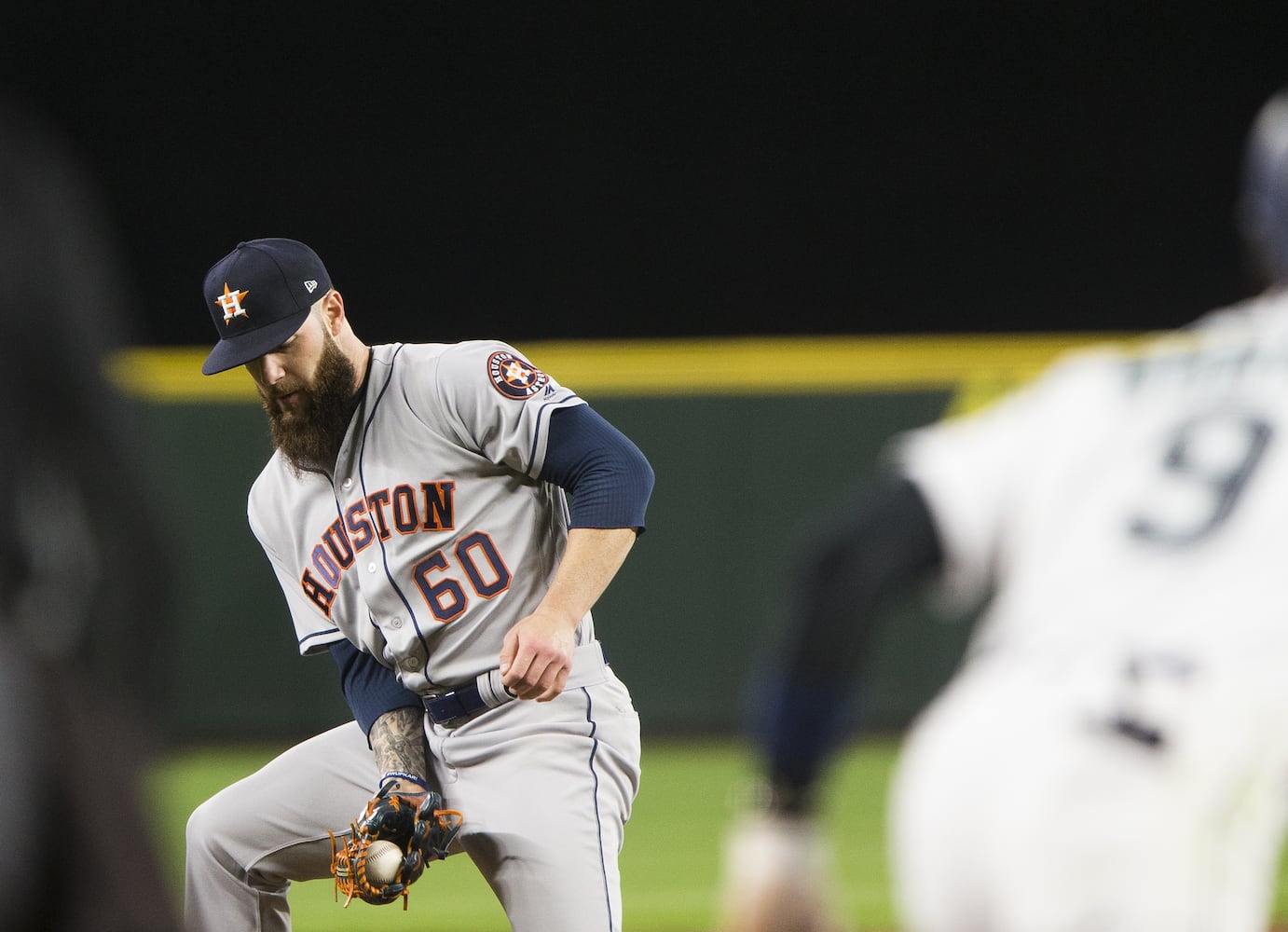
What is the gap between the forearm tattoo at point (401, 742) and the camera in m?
2.46

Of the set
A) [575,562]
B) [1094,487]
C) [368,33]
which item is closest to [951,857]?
[1094,487]

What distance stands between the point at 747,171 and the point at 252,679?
391 cm

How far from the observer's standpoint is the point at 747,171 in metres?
8.34

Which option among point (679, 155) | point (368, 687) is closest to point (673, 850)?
point (368, 687)

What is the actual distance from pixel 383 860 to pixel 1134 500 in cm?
143

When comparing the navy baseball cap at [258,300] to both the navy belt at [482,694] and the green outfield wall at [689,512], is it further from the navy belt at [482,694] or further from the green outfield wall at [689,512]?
the green outfield wall at [689,512]

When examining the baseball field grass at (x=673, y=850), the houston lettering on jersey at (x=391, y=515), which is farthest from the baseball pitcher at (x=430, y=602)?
the baseball field grass at (x=673, y=850)

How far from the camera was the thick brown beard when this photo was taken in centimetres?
242

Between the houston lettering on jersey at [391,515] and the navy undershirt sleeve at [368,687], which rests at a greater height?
the houston lettering on jersey at [391,515]

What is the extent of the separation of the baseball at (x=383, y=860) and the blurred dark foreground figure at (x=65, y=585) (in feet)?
4.14

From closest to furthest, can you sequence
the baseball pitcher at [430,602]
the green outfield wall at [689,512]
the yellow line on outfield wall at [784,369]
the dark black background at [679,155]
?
the baseball pitcher at [430,602]
the green outfield wall at [689,512]
the yellow line on outfield wall at [784,369]
the dark black background at [679,155]

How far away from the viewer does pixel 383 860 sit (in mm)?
2355

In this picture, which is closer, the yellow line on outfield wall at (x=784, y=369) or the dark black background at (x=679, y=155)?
the yellow line on outfield wall at (x=784, y=369)

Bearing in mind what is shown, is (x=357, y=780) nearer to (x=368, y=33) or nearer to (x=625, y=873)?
(x=625, y=873)
